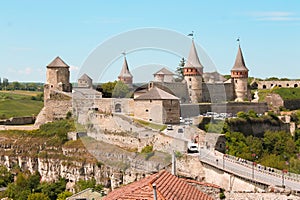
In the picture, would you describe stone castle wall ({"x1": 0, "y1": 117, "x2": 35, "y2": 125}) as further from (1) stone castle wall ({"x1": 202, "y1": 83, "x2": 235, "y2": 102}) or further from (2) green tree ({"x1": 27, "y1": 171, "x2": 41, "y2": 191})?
(1) stone castle wall ({"x1": 202, "y1": 83, "x2": 235, "y2": 102})

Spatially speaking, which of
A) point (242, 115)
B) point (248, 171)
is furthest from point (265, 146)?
point (248, 171)

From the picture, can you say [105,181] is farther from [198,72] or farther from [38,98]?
[38,98]

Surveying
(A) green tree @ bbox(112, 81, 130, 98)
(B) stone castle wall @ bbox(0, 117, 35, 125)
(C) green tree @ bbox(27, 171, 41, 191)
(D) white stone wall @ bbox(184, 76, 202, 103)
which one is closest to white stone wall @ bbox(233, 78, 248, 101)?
(D) white stone wall @ bbox(184, 76, 202, 103)

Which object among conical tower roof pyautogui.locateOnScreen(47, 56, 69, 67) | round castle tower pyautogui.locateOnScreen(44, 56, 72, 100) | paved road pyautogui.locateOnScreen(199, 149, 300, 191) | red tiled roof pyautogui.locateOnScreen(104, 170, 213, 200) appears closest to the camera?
red tiled roof pyautogui.locateOnScreen(104, 170, 213, 200)

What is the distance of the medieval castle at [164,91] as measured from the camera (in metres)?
35.4

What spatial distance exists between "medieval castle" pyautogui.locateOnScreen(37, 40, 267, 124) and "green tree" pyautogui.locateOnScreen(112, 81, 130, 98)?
0.44 m

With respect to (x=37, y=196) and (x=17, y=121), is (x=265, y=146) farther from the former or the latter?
(x=17, y=121)

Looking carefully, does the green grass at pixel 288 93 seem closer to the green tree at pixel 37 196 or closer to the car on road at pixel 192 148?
the car on road at pixel 192 148

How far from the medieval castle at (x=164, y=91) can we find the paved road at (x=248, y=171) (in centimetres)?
810

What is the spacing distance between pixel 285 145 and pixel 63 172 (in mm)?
16696

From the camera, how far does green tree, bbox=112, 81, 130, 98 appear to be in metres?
37.2

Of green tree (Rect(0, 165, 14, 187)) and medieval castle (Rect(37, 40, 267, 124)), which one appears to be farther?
green tree (Rect(0, 165, 14, 187))

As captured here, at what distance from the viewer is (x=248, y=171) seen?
2081 cm

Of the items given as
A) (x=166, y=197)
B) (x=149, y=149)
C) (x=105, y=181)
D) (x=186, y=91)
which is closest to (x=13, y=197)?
(x=105, y=181)
